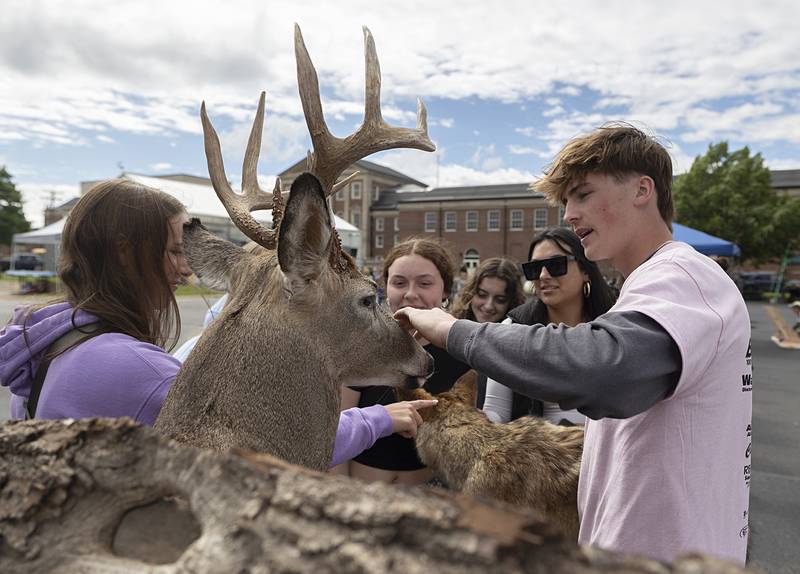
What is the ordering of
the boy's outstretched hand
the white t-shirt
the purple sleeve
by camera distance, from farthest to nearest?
1. the purple sleeve
2. the boy's outstretched hand
3. the white t-shirt

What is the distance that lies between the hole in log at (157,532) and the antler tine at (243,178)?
1.86 meters

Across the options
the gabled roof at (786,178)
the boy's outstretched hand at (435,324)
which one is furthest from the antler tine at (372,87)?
the gabled roof at (786,178)

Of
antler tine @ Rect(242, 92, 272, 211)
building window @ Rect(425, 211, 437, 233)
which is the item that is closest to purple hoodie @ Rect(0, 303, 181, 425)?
antler tine @ Rect(242, 92, 272, 211)

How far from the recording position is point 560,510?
8.22ft

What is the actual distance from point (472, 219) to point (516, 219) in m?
5.31

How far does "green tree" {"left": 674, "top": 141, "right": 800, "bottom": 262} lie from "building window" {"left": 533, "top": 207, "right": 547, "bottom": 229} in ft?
62.2

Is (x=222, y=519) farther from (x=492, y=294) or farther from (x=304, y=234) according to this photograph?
(x=492, y=294)

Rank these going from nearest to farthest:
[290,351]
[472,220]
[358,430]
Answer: [290,351], [358,430], [472,220]

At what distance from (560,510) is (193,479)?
216 centimetres

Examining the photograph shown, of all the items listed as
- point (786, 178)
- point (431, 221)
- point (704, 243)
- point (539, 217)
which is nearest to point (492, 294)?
point (704, 243)

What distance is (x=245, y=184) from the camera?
3414 mm

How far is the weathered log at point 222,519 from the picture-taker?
0.58 m

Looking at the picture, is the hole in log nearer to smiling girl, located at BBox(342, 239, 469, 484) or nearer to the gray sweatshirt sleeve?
the gray sweatshirt sleeve

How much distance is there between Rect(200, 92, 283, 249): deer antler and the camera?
254 cm
